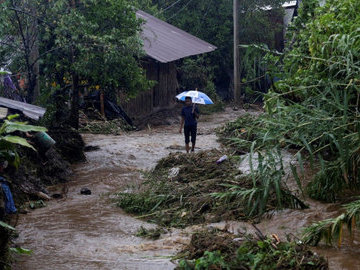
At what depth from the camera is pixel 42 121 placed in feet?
36.9

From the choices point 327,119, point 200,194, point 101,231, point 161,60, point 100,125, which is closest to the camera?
point 327,119

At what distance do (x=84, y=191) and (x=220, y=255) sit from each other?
486cm

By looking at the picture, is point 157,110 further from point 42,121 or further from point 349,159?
point 349,159

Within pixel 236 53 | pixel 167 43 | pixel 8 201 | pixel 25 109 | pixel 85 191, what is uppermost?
pixel 167 43

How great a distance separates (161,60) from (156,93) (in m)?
3.04

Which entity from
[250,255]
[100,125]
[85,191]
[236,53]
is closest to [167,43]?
[236,53]

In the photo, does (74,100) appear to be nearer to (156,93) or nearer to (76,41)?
(76,41)

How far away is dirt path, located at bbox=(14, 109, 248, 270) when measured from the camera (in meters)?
6.32

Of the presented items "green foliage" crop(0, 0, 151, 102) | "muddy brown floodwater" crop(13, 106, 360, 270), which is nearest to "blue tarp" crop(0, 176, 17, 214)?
"muddy brown floodwater" crop(13, 106, 360, 270)

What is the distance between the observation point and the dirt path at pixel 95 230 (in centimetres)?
632

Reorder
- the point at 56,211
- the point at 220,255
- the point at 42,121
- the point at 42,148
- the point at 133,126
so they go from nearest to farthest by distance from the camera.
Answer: the point at 220,255 → the point at 56,211 → the point at 42,148 → the point at 42,121 → the point at 133,126

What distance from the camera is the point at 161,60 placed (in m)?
17.5

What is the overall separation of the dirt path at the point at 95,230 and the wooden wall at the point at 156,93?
556cm

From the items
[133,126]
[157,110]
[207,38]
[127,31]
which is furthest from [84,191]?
[207,38]
